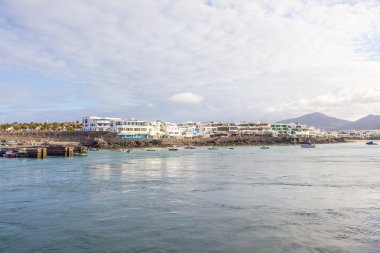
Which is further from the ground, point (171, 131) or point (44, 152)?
point (171, 131)

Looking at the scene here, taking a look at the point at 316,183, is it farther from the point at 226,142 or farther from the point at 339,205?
the point at 226,142

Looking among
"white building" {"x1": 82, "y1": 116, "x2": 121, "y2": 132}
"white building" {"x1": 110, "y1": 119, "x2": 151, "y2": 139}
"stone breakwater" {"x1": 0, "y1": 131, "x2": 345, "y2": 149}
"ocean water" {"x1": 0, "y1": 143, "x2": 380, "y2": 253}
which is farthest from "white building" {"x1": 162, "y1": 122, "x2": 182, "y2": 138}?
"ocean water" {"x1": 0, "y1": 143, "x2": 380, "y2": 253}

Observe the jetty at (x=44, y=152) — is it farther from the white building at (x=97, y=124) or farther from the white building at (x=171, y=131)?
the white building at (x=171, y=131)

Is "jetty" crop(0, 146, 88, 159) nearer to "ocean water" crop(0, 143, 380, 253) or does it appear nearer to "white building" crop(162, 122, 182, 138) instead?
"ocean water" crop(0, 143, 380, 253)

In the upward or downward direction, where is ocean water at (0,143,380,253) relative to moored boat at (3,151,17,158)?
downward

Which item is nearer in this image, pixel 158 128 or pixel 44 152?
pixel 44 152

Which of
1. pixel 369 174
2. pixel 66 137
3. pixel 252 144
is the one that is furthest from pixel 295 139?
pixel 369 174

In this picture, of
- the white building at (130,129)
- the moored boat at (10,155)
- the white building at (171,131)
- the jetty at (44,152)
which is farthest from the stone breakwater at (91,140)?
the moored boat at (10,155)

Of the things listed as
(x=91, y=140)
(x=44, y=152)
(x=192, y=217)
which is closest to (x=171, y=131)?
(x=91, y=140)

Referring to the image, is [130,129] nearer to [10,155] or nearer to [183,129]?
[183,129]

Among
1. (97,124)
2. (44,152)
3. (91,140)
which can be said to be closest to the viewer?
(44,152)

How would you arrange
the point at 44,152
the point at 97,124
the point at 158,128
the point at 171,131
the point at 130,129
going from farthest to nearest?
the point at 171,131 → the point at 158,128 → the point at 97,124 → the point at 130,129 → the point at 44,152

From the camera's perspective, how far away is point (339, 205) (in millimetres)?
19594

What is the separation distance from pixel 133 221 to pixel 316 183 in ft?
55.2
